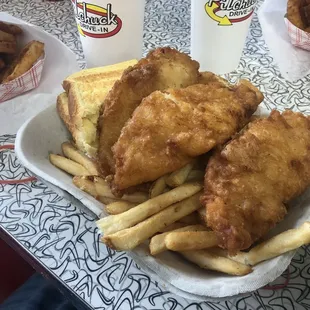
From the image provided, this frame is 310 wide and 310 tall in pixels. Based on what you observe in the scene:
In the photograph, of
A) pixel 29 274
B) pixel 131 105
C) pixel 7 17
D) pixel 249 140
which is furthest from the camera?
pixel 7 17

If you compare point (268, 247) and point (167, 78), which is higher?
point (167, 78)

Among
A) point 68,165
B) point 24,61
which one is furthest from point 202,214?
point 24,61

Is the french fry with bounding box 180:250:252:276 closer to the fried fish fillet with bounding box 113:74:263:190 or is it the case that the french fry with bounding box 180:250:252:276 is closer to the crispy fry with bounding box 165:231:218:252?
the crispy fry with bounding box 165:231:218:252

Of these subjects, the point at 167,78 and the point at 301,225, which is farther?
the point at 167,78

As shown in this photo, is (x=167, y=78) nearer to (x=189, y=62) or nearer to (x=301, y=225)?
(x=189, y=62)

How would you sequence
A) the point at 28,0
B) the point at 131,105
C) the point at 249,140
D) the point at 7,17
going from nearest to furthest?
the point at 249,140 → the point at 131,105 → the point at 7,17 → the point at 28,0

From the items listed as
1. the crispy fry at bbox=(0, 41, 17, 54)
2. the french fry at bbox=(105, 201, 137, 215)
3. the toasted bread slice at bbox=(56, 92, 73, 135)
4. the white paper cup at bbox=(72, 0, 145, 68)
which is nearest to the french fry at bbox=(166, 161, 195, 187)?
the french fry at bbox=(105, 201, 137, 215)

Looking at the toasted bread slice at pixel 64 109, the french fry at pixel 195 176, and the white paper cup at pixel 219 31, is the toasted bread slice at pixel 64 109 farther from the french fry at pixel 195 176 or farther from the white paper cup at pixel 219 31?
the white paper cup at pixel 219 31

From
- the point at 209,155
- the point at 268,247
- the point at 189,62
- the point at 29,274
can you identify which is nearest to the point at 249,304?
the point at 268,247

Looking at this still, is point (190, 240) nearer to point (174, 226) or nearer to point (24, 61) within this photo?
point (174, 226)
